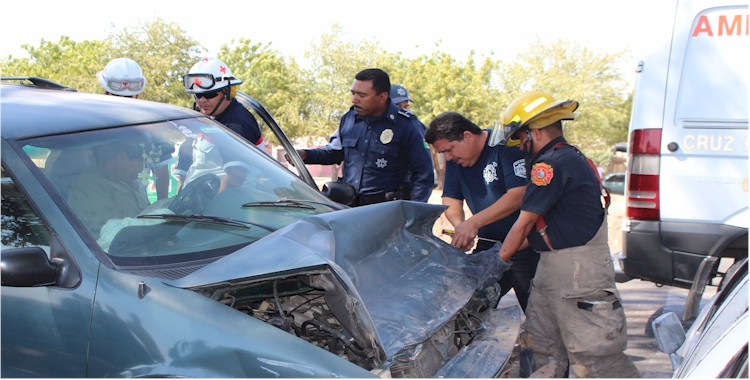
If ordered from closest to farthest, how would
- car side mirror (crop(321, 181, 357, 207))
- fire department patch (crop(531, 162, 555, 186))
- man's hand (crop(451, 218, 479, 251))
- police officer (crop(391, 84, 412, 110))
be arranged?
fire department patch (crop(531, 162, 555, 186)) → man's hand (crop(451, 218, 479, 251)) → car side mirror (crop(321, 181, 357, 207)) → police officer (crop(391, 84, 412, 110))

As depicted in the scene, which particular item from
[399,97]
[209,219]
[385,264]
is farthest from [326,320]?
[399,97]

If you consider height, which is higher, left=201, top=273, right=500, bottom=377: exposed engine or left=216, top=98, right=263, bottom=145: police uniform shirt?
left=216, top=98, right=263, bottom=145: police uniform shirt

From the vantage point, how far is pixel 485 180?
4.34m

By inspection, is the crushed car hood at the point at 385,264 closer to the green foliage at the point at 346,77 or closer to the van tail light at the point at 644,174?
the van tail light at the point at 644,174

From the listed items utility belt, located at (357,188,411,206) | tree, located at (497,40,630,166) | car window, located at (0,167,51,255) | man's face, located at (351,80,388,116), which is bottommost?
tree, located at (497,40,630,166)

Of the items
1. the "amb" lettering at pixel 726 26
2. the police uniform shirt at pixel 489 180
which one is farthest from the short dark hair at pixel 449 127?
the "amb" lettering at pixel 726 26

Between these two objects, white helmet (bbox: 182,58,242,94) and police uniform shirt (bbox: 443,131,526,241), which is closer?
police uniform shirt (bbox: 443,131,526,241)

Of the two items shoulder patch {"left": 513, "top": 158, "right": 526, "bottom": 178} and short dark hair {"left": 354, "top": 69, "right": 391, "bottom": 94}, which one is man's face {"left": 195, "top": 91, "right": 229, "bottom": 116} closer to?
short dark hair {"left": 354, "top": 69, "right": 391, "bottom": 94}

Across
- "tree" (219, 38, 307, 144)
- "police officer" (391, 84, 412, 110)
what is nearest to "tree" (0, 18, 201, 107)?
"tree" (219, 38, 307, 144)

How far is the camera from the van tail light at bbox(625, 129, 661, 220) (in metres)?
5.19

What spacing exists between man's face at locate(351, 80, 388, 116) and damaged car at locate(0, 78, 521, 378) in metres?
2.02

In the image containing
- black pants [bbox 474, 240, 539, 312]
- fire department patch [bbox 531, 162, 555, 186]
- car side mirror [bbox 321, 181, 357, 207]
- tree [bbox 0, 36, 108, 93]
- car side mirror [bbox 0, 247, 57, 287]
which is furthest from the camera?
Answer: tree [bbox 0, 36, 108, 93]

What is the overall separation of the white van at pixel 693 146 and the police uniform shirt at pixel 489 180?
4.80ft

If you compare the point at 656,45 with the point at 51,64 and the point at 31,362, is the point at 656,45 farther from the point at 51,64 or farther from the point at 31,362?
the point at 51,64
